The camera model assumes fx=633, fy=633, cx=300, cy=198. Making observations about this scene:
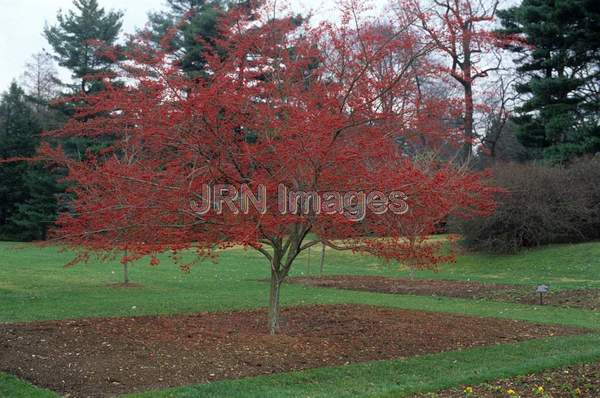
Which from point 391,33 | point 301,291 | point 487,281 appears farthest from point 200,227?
point 487,281

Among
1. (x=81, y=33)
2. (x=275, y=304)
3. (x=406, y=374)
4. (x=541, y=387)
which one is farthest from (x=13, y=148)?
(x=541, y=387)

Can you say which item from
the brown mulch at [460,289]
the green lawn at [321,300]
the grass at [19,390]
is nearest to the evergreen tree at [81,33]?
the green lawn at [321,300]

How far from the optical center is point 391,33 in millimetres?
9180

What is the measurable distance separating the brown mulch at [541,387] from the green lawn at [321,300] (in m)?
0.19

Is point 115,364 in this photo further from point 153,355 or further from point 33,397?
point 33,397

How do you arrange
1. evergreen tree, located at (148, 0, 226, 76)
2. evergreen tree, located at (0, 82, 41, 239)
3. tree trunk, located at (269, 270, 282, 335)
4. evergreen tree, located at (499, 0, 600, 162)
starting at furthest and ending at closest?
evergreen tree, located at (0, 82, 41, 239) → evergreen tree, located at (499, 0, 600, 162) → evergreen tree, located at (148, 0, 226, 76) → tree trunk, located at (269, 270, 282, 335)

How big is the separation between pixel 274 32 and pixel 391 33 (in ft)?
6.22

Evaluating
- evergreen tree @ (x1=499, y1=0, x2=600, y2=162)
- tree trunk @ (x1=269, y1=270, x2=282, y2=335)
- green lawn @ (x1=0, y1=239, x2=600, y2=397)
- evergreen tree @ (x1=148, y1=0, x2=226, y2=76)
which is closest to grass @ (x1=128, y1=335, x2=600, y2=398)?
green lawn @ (x1=0, y1=239, x2=600, y2=397)

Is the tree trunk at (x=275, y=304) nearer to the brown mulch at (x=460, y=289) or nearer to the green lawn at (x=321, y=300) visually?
the green lawn at (x=321, y=300)

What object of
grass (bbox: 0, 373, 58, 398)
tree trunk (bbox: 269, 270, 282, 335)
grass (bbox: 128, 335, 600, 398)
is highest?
tree trunk (bbox: 269, 270, 282, 335)

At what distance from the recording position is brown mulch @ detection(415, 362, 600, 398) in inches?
258

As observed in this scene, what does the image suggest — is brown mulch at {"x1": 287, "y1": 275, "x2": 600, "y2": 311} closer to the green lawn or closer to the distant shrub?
the green lawn

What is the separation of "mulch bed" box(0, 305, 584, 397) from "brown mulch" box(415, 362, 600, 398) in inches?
66.9

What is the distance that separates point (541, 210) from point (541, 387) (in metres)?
19.9
